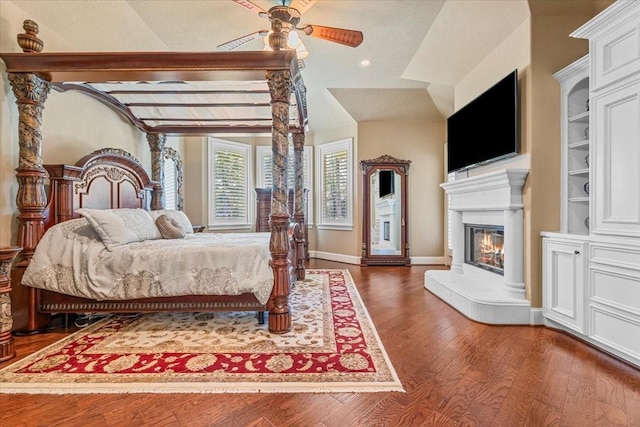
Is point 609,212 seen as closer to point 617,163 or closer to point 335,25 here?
point 617,163

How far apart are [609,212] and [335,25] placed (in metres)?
3.33

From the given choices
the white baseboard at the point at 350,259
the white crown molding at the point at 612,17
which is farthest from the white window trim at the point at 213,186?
the white crown molding at the point at 612,17

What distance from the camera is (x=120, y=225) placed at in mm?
3088

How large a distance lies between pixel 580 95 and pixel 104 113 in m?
5.24

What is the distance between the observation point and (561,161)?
2.97 meters

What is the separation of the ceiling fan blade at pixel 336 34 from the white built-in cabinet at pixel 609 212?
1.79 m

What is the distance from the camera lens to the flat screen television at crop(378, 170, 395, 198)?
6312 millimetres

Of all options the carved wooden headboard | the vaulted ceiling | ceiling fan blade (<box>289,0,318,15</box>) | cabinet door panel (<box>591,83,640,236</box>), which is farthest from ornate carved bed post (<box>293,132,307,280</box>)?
cabinet door panel (<box>591,83,640,236</box>)

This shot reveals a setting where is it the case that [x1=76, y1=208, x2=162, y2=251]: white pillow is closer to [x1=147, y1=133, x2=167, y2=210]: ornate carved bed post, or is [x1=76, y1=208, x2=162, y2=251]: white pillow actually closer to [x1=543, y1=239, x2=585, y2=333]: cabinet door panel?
[x1=147, y1=133, x2=167, y2=210]: ornate carved bed post

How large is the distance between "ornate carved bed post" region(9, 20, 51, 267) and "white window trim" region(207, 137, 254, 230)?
11.7 ft

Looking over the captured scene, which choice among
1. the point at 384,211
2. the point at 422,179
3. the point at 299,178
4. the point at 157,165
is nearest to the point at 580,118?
the point at 299,178

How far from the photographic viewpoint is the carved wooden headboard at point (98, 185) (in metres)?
3.07

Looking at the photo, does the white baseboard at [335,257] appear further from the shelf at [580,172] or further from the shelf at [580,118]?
the shelf at [580,118]

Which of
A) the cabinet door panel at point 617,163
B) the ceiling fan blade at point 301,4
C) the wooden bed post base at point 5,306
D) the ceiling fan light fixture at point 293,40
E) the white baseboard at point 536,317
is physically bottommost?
the white baseboard at point 536,317
